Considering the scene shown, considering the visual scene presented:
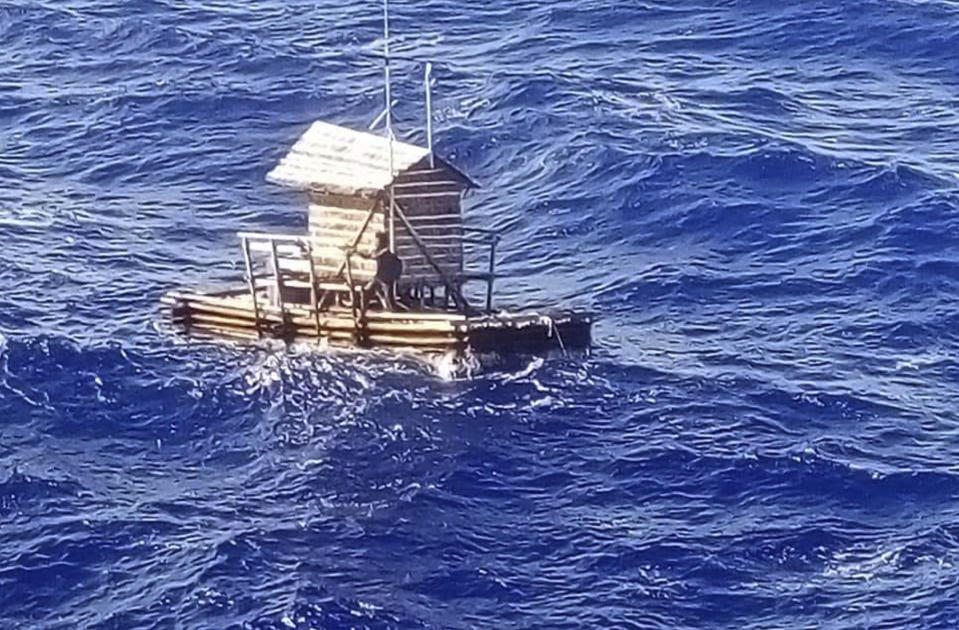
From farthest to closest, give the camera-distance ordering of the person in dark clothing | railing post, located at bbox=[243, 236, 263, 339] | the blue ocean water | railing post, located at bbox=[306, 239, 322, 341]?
railing post, located at bbox=[243, 236, 263, 339] < the person in dark clothing < railing post, located at bbox=[306, 239, 322, 341] < the blue ocean water

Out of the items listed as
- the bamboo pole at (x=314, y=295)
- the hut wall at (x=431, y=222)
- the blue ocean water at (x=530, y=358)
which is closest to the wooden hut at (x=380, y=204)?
the hut wall at (x=431, y=222)

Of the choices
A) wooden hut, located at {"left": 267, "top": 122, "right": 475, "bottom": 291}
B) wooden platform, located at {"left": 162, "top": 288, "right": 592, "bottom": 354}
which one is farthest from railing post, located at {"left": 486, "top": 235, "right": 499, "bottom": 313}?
wooden hut, located at {"left": 267, "top": 122, "right": 475, "bottom": 291}

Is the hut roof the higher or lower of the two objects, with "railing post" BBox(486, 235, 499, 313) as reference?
higher

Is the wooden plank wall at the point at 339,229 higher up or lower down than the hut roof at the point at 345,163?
lower down

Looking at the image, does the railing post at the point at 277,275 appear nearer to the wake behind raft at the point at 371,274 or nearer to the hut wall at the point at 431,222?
the wake behind raft at the point at 371,274

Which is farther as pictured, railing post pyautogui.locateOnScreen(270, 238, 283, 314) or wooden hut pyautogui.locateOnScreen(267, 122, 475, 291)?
railing post pyautogui.locateOnScreen(270, 238, 283, 314)

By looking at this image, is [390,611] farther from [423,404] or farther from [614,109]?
[614,109]

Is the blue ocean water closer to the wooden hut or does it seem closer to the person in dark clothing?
the person in dark clothing
